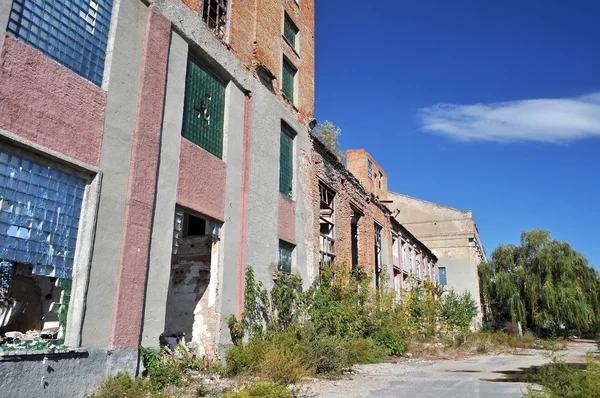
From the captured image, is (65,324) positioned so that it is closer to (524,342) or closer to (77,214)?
(77,214)

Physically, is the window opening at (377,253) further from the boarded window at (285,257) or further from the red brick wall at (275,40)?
the boarded window at (285,257)

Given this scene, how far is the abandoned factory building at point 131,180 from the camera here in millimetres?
6336

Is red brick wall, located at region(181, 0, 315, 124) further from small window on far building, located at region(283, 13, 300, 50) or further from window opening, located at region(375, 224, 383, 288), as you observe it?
window opening, located at region(375, 224, 383, 288)

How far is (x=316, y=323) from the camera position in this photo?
12.7 m

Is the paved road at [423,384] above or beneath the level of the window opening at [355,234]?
beneath

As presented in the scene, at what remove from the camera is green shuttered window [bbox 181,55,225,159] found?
10.2 m

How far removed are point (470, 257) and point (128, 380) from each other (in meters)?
38.1

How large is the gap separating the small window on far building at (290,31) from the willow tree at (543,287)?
Answer: 26.0 metres

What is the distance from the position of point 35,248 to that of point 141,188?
6.99ft

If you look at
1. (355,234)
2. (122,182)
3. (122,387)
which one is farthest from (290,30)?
(122,387)

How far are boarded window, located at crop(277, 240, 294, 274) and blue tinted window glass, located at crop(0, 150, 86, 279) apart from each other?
7025mm

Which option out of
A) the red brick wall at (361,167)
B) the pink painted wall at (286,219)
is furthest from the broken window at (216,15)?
the red brick wall at (361,167)

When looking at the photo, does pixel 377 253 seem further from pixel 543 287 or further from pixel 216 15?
pixel 543 287

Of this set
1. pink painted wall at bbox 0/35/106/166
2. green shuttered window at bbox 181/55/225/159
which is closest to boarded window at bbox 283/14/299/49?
green shuttered window at bbox 181/55/225/159
